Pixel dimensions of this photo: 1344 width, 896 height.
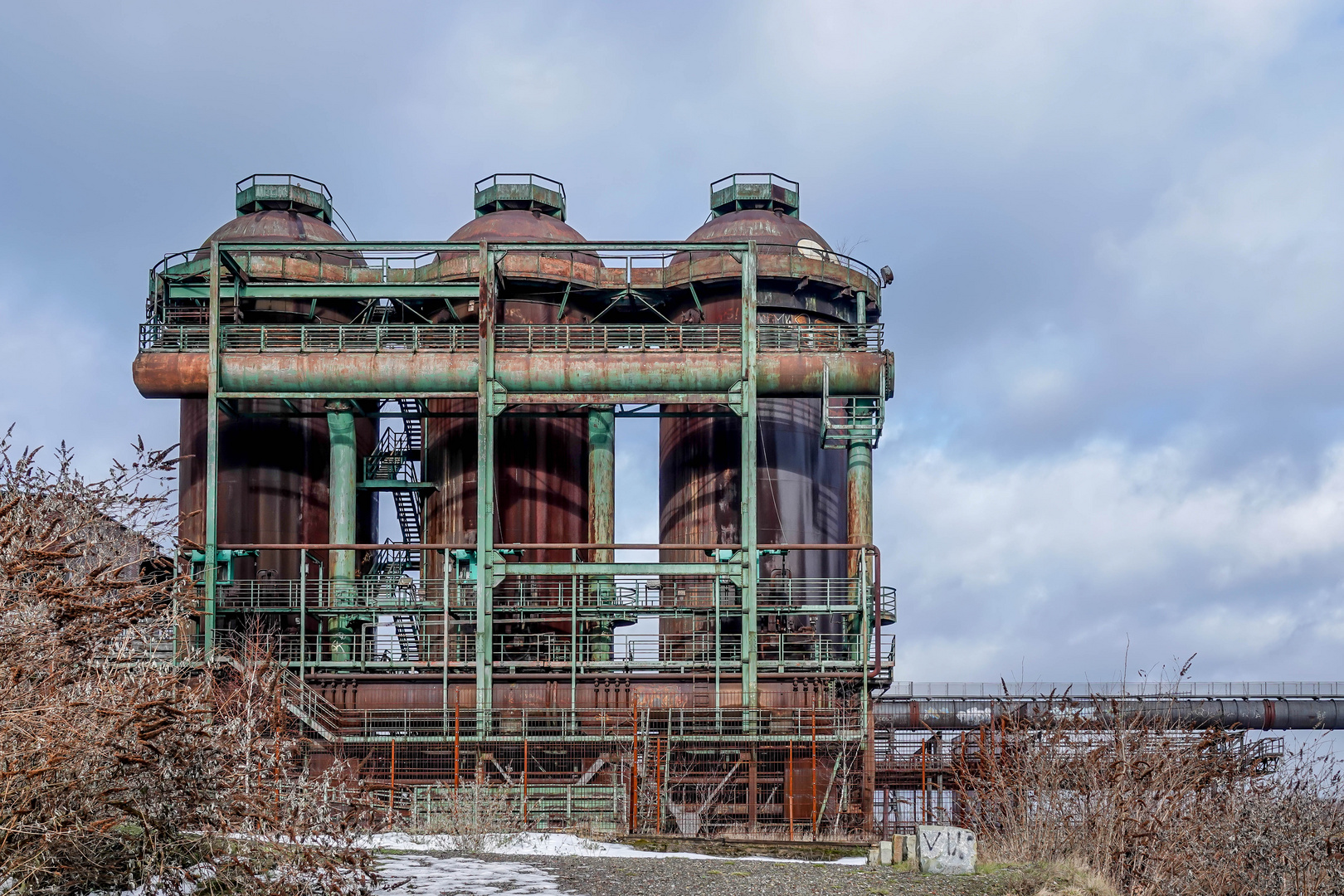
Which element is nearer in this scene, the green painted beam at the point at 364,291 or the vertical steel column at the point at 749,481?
the vertical steel column at the point at 749,481

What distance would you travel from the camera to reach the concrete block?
54.6 feet

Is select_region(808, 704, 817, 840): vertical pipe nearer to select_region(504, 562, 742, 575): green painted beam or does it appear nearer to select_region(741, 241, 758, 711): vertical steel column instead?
select_region(741, 241, 758, 711): vertical steel column

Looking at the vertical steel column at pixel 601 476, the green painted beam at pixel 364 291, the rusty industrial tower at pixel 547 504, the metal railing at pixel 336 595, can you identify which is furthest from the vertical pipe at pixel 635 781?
the green painted beam at pixel 364 291

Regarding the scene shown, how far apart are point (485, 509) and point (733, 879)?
1462cm

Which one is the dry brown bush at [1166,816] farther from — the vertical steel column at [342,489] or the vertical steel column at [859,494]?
the vertical steel column at [342,489]

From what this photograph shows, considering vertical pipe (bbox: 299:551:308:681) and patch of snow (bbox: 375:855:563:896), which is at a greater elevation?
vertical pipe (bbox: 299:551:308:681)

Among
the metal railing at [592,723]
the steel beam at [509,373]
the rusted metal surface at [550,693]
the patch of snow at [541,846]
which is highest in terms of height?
the steel beam at [509,373]

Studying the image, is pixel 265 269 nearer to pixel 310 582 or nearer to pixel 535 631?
pixel 310 582

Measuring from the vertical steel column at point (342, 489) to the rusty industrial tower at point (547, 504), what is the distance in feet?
0.22

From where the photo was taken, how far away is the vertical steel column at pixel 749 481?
28.7 meters

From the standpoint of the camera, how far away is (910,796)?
3047cm

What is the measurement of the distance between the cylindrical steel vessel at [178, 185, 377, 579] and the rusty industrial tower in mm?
61

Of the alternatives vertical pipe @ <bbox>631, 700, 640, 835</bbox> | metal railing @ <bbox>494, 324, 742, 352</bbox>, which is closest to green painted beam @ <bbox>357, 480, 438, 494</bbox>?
metal railing @ <bbox>494, 324, 742, 352</bbox>

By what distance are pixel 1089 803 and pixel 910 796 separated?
13.5m
